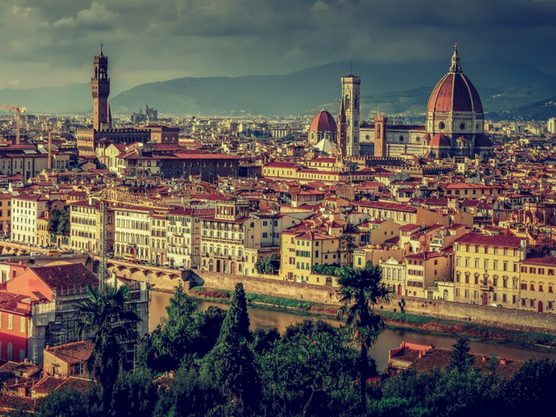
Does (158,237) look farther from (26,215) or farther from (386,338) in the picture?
(386,338)

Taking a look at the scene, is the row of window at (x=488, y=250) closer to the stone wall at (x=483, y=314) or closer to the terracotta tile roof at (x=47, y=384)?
the stone wall at (x=483, y=314)

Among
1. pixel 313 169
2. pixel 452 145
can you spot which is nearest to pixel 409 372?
pixel 313 169

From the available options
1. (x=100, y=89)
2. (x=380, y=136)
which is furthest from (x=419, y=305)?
(x=380, y=136)

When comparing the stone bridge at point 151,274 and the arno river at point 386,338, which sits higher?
the stone bridge at point 151,274

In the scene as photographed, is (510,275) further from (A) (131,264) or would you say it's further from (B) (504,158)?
(B) (504,158)

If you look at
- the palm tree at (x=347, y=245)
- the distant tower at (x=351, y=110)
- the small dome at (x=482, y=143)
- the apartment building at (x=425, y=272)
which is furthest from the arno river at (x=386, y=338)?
the distant tower at (x=351, y=110)

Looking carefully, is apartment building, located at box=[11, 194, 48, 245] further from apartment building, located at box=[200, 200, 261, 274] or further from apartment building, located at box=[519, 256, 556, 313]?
apartment building, located at box=[519, 256, 556, 313]
